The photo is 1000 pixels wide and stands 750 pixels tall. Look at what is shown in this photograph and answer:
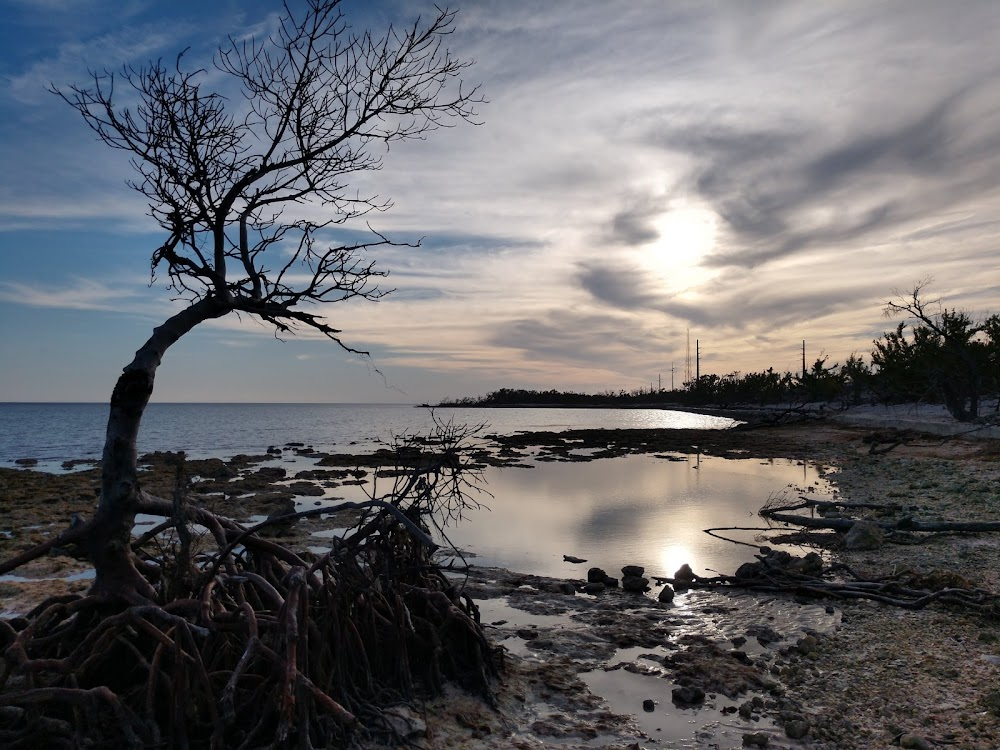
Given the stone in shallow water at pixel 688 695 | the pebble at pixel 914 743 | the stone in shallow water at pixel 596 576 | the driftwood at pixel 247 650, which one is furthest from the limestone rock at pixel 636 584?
the pebble at pixel 914 743

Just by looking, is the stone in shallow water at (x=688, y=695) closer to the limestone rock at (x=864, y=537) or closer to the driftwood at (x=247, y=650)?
the driftwood at (x=247, y=650)

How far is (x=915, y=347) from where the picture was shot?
47781 millimetres

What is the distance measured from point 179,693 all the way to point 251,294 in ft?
11.5

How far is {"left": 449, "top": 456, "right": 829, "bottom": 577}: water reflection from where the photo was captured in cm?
1323

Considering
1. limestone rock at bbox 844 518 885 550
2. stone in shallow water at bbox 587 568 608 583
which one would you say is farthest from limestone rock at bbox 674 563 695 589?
limestone rock at bbox 844 518 885 550

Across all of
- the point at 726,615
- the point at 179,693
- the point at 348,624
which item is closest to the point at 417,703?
the point at 348,624

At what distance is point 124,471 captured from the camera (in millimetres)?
5758

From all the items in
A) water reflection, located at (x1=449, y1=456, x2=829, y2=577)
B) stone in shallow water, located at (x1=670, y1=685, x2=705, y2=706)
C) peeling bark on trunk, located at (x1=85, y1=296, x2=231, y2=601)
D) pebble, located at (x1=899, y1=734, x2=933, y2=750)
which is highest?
peeling bark on trunk, located at (x1=85, y1=296, x2=231, y2=601)

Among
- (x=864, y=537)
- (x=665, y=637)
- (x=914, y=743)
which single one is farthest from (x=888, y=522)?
(x=914, y=743)

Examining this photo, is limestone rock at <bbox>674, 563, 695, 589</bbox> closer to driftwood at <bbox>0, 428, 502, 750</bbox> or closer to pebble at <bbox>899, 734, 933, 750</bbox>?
driftwood at <bbox>0, 428, 502, 750</bbox>

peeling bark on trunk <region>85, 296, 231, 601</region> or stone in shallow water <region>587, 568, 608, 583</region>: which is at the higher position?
peeling bark on trunk <region>85, 296, 231, 601</region>

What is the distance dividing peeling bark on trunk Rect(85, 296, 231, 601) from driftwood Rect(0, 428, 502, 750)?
21cm

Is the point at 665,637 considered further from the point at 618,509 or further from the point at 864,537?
the point at 618,509

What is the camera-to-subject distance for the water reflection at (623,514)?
13227 millimetres
